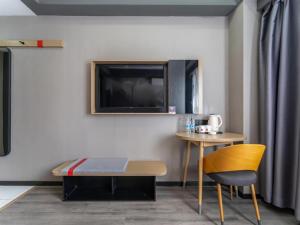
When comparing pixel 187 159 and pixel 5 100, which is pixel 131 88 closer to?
pixel 187 159

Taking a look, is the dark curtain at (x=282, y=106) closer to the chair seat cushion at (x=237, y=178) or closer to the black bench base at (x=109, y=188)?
the chair seat cushion at (x=237, y=178)

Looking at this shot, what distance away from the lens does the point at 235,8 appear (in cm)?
243

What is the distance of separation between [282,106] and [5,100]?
317 cm

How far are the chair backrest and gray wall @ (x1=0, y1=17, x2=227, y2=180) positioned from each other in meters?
0.92

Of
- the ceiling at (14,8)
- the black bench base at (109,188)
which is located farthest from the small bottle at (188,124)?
the ceiling at (14,8)

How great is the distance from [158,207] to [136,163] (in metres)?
0.58

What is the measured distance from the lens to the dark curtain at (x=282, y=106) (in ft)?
5.84

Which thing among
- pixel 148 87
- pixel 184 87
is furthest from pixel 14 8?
pixel 184 87

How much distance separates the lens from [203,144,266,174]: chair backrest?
163 centimetres

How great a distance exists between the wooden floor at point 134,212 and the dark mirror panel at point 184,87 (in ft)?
3.53

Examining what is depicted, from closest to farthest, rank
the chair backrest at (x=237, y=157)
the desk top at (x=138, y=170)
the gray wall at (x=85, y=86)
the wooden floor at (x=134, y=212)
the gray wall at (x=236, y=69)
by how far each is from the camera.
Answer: the chair backrest at (x=237, y=157) < the wooden floor at (x=134, y=212) < the desk top at (x=138, y=170) < the gray wall at (x=236, y=69) < the gray wall at (x=85, y=86)

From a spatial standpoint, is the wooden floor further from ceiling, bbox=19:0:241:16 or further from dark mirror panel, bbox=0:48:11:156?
ceiling, bbox=19:0:241:16

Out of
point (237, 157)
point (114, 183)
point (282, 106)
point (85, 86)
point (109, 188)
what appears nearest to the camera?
point (237, 157)

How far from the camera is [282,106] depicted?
1.84 metres
